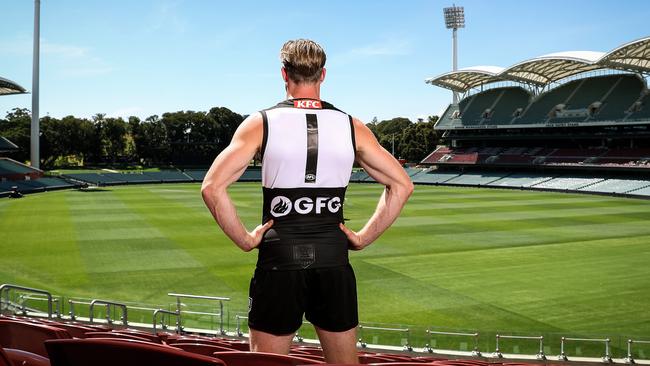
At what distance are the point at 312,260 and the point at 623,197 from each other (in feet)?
195

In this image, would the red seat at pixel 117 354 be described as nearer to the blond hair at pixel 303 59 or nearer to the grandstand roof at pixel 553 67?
the blond hair at pixel 303 59

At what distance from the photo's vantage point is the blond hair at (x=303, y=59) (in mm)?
3029

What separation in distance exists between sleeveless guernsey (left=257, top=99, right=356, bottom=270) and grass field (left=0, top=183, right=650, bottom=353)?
31.7 feet

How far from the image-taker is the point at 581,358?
10.8m

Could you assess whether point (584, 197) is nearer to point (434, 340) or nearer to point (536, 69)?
point (536, 69)

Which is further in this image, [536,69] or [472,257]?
[536,69]

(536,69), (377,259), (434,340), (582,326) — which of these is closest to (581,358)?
(434,340)

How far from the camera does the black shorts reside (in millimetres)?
2889

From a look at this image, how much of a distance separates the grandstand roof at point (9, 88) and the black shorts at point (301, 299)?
233 feet

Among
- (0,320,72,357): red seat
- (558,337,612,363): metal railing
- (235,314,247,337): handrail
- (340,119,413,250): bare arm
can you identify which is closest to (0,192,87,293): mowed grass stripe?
(235,314,247,337): handrail

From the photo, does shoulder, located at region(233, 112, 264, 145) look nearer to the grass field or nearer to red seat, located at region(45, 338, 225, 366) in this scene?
red seat, located at region(45, 338, 225, 366)

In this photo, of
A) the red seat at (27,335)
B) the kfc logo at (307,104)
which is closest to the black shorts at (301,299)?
the kfc logo at (307,104)

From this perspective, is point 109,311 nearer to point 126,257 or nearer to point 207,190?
point 207,190

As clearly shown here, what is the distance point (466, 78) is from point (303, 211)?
8131 cm
